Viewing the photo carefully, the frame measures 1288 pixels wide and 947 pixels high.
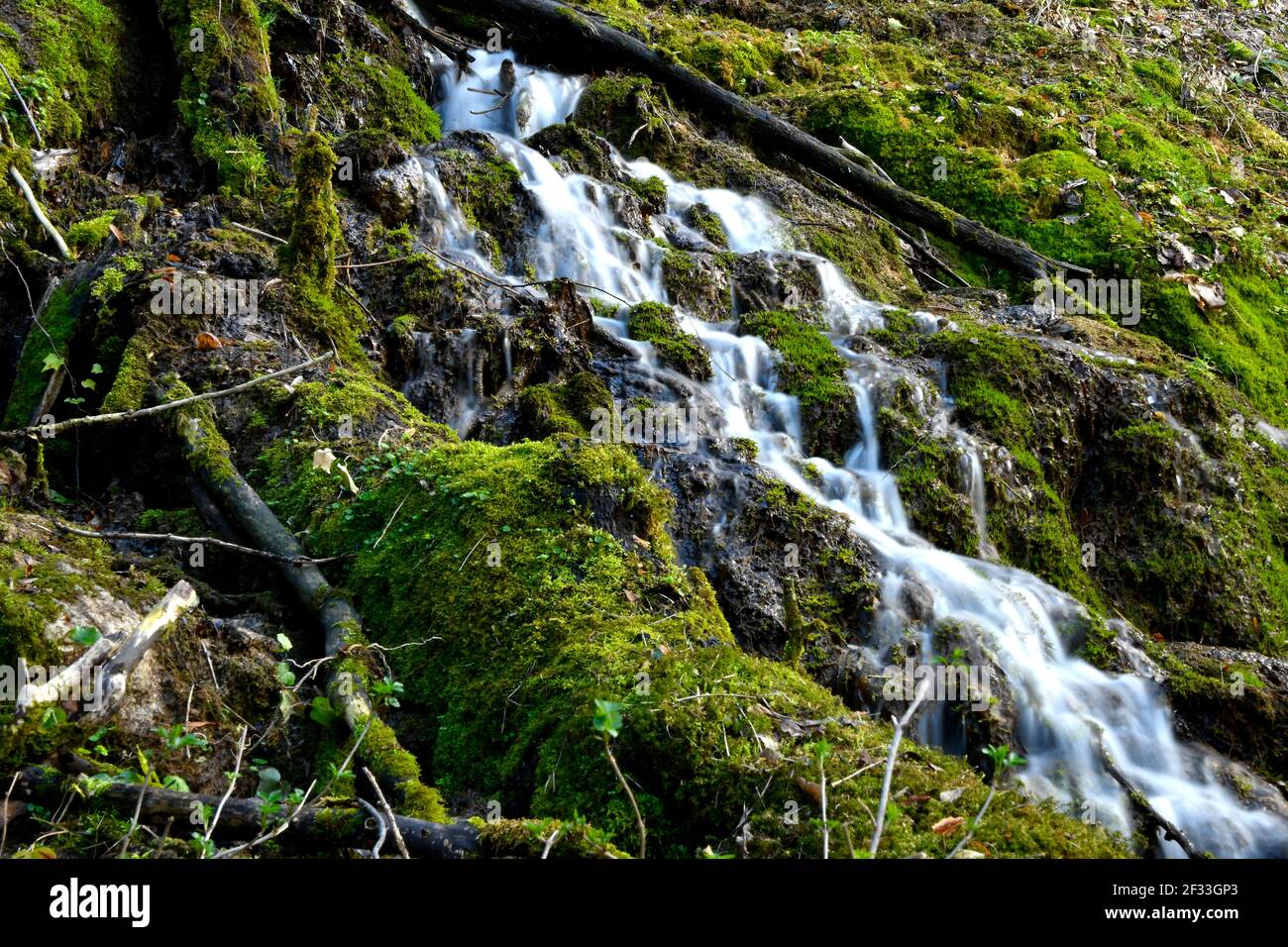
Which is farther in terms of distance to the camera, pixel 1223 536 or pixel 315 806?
pixel 1223 536

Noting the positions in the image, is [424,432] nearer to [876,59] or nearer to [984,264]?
[984,264]

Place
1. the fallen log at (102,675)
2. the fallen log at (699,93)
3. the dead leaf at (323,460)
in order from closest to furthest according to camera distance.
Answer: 1. the fallen log at (102,675)
2. the dead leaf at (323,460)
3. the fallen log at (699,93)

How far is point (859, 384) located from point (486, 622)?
193 inches

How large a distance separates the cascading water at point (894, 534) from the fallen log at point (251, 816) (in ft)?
12.0

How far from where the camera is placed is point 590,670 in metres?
3.89

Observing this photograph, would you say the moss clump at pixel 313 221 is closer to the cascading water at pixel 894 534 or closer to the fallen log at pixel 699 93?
the cascading water at pixel 894 534

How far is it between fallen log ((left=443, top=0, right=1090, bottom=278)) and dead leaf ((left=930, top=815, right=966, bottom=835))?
10.4m

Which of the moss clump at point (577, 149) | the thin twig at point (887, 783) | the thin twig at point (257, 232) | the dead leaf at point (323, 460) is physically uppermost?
the moss clump at point (577, 149)

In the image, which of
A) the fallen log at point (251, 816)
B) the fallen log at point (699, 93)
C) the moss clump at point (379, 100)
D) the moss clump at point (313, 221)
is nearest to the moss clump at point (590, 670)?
the fallen log at point (251, 816)

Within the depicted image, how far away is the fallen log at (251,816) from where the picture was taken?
2.81 meters

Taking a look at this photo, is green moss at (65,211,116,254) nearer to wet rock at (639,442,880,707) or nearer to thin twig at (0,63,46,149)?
thin twig at (0,63,46,149)

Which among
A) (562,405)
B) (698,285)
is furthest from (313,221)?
(698,285)

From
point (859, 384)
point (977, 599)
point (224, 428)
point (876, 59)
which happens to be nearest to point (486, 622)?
point (224, 428)

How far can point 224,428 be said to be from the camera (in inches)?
226
